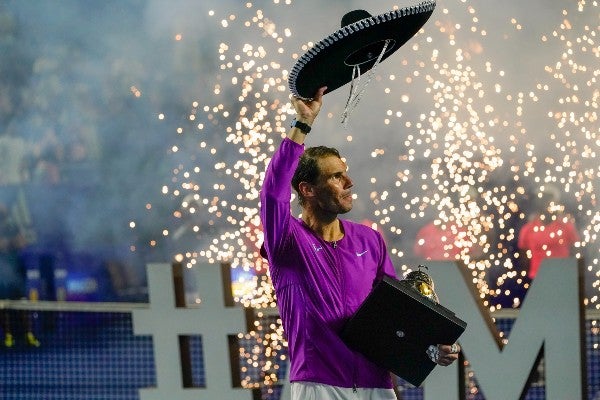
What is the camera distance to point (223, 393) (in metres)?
6.07

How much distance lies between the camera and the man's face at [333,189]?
3924 mm

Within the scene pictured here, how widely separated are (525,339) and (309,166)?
7.05ft

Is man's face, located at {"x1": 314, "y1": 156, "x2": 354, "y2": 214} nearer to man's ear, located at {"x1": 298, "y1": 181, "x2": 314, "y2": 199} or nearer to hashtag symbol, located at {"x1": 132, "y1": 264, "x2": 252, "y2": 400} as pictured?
man's ear, located at {"x1": 298, "y1": 181, "x2": 314, "y2": 199}

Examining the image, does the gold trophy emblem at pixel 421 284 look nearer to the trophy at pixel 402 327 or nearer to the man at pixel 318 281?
the trophy at pixel 402 327

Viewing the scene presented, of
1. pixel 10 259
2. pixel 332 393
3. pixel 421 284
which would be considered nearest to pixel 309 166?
pixel 421 284

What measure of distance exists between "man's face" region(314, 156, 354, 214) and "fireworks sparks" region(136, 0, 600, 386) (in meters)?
8.19

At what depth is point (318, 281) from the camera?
3824 mm

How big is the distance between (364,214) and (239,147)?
2.17m

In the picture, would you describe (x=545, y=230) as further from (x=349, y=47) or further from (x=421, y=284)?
(x=349, y=47)

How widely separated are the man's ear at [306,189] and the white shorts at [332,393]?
2.27 feet

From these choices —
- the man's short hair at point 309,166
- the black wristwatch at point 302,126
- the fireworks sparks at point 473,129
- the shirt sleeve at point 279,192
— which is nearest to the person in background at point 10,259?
the fireworks sparks at point 473,129

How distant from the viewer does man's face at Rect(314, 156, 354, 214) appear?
3.92m

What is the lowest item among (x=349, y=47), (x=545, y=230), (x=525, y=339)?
(x=525, y=339)

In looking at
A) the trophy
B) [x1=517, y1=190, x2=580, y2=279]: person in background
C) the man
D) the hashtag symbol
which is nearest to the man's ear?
the man
